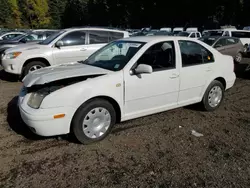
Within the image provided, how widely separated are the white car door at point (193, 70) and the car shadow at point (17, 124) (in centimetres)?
270

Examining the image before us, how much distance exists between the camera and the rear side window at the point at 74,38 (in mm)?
7829

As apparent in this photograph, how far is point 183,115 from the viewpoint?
4984mm

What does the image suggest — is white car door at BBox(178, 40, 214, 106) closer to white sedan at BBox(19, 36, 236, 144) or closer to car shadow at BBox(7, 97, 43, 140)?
white sedan at BBox(19, 36, 236, 144)

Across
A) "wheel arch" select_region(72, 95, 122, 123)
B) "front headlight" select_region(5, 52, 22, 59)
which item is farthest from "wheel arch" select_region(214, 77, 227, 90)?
"front headlight" select_region(5, 52, 22, 59)

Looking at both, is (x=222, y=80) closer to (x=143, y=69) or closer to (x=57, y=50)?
(x=143, y=69)

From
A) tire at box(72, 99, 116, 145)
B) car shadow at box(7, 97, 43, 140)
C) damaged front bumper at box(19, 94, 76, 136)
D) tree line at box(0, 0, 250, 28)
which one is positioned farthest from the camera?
tree line at box(0, 0, 250, 28)

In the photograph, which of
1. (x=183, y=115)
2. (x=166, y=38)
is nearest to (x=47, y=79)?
(x=166, y=38)

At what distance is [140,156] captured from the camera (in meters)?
3.47

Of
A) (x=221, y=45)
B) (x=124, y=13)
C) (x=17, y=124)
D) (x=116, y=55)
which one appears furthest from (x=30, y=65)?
(x=124, y=13)

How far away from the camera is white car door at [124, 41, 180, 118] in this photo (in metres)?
3.95

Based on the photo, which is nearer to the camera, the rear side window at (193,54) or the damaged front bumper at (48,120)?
the damaged front bumper at (48,120)

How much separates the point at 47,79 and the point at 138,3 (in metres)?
54.0

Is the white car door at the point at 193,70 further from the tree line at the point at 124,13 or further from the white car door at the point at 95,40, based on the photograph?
the tree line at the point at 124,13

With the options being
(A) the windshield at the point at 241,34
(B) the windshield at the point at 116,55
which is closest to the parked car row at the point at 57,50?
(B) the windshield at the point at 116,55
